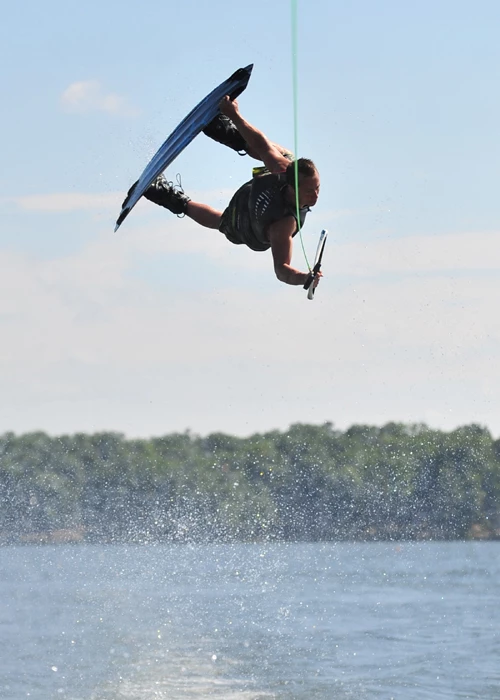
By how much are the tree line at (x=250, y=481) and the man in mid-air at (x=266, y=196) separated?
229 ft

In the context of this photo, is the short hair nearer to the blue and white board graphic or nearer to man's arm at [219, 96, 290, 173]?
man's arm at [219, 96, 290, 173]

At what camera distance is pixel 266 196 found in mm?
10430

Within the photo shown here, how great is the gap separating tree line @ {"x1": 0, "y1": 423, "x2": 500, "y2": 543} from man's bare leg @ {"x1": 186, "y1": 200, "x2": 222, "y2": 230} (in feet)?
227

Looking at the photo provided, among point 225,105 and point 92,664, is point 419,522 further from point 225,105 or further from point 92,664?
point 225,105

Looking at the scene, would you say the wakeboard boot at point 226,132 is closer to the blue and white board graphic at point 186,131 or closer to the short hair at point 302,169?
the blue and white board graphic at point 186,131

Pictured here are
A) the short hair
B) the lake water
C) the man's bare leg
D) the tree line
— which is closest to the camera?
the short hair

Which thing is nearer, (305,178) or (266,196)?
(305,178)

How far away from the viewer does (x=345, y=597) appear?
131 ft

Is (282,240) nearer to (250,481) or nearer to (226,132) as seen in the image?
(226,132)

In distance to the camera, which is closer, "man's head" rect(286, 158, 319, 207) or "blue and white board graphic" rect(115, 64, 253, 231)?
"man's head" rect(286, 158, 319, 207)

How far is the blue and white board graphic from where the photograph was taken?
10523 mm

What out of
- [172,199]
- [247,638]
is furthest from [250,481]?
[172,199]

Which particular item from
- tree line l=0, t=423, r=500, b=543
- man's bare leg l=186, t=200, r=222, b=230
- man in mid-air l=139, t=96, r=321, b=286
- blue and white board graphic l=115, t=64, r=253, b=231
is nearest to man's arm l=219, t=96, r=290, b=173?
man in mid-air l=139, t=96, r=321, b=286

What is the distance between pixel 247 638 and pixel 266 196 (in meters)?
17.1
